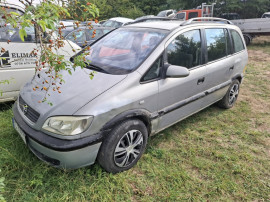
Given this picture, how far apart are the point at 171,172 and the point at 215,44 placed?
6.87 ft

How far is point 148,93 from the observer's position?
2.35m

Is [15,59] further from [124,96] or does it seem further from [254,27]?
[254,27]

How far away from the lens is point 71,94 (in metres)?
2.16

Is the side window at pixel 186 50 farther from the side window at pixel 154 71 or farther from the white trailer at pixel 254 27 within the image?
the white trailer at pixel 254 27

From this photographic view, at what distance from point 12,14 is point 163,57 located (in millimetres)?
1674

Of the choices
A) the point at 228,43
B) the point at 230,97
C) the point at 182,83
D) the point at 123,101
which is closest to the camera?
the point at 123,101

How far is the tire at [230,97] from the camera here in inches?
154

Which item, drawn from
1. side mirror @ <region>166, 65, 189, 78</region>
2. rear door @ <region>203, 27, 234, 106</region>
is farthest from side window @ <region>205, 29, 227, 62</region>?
side mirror @ <region>166, 65, 189, 78</region>

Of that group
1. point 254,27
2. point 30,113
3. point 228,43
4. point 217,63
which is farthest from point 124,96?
point 254,27

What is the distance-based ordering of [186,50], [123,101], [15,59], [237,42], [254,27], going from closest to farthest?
[123,101], [186,50], [15,59], [237,42], [254,27]

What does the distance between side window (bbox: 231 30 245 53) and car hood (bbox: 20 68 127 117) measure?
2526 millimetres

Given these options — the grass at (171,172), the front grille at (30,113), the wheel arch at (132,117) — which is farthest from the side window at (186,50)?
the front grille at (30,113)

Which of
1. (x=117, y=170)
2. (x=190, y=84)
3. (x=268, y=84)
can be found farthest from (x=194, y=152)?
(x=268, y=84)

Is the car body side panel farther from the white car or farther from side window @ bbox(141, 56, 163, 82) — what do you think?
the white car
